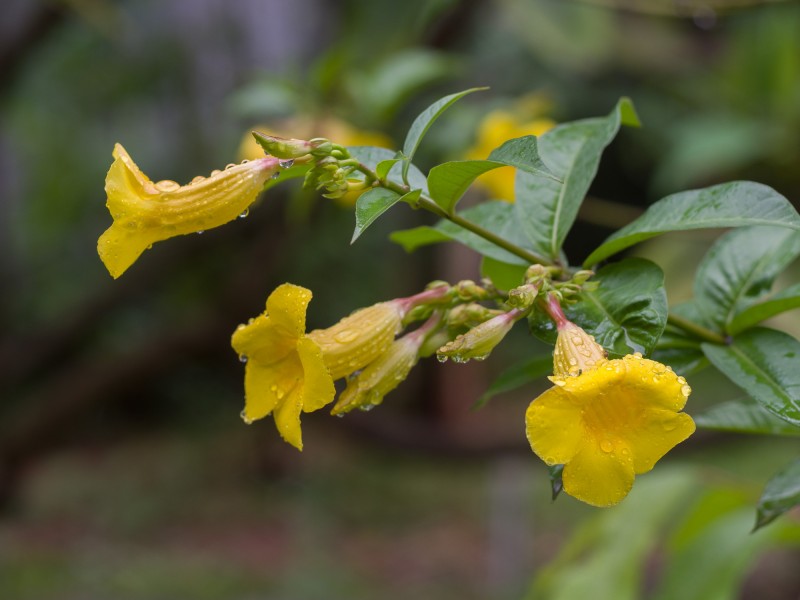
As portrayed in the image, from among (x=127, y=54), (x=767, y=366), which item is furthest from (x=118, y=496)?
(x=767, y=366)

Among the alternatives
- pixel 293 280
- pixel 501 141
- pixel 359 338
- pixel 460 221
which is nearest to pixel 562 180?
pixel 460 221

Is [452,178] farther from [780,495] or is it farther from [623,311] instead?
[780,495]

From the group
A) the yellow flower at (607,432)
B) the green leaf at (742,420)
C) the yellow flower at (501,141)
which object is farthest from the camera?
the yellow flower at (501,141)

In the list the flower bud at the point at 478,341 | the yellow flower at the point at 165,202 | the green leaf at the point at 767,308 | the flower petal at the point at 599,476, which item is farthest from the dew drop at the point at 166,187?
the green leaf at the point at 767,308

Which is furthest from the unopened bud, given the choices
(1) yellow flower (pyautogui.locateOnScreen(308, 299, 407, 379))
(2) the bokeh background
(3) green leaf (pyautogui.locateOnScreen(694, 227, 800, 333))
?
(2) the bokeh background

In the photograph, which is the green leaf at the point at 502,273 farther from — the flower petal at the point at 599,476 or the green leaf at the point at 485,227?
the flower petal at the point at 599,476

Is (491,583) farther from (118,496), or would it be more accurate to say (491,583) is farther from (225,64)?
(225,64)

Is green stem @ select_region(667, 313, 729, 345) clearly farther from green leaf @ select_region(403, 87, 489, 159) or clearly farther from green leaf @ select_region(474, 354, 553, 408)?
green leaf @ select_region(403, 87, 489, 159)

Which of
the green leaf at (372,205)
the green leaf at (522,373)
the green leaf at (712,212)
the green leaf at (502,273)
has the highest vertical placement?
the green leaf at (372,205)
